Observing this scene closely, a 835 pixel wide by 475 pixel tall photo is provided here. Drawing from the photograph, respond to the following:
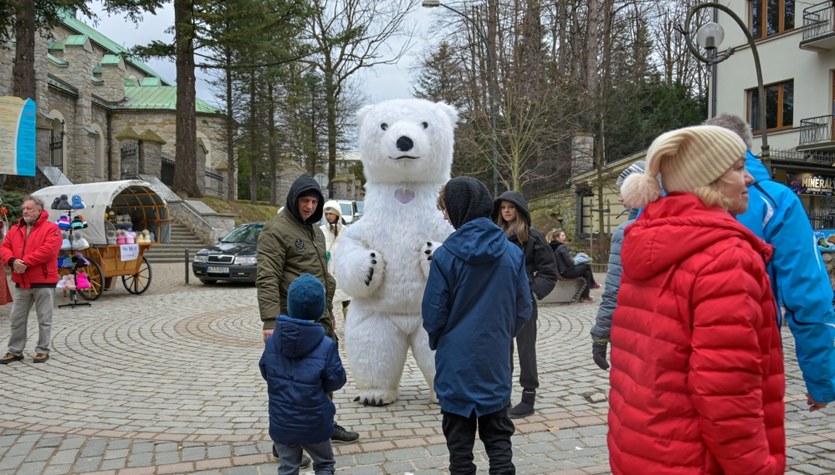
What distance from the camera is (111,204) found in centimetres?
1452

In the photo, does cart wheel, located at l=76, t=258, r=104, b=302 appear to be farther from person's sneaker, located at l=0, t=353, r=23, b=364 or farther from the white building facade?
the white building facade

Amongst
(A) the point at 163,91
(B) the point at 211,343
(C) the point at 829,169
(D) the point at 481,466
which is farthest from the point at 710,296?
(A) the point at 163,91

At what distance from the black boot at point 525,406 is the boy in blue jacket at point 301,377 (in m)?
2.13

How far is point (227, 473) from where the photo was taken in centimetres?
393

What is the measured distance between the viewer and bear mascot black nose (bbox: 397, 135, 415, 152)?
5031mm

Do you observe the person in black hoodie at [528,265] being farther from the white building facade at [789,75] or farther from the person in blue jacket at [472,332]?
the white building facade at [789,75]

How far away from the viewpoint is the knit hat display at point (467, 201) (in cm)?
338

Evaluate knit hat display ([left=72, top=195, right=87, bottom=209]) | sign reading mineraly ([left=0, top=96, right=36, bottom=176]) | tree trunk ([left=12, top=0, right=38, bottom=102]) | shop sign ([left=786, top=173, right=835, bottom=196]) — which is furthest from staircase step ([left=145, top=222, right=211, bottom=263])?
shop sign ([left=786, top=173, right=835, bottom=196])

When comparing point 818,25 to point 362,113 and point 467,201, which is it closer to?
point 362,113

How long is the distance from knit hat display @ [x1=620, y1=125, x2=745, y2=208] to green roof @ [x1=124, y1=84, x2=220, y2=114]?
40406mm

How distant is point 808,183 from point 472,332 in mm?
17713

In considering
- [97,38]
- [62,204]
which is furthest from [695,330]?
[97,38]

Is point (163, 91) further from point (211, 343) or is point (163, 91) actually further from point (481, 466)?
point (481, 466)

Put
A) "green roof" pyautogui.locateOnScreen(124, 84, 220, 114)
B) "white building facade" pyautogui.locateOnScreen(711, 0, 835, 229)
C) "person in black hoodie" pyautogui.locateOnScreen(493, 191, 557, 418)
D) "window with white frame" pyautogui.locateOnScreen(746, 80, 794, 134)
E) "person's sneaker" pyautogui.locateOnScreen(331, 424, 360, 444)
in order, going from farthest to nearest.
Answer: "green roof" pyautogui.locateOnScreen(124, 84, 220, 114) < "window with white frame" pyautogui.locateOnScreen(746, 80, 794, 134) < "white building facade" pyautogui.locateOnScreen(711, 0, 835, 229) < "person in black hoodie" pyautogui.locateOnScreen(493, 191, 557, 418) < "person's sneaker" pyautogui.locateOnScreen(331, 424, 360, 444)
